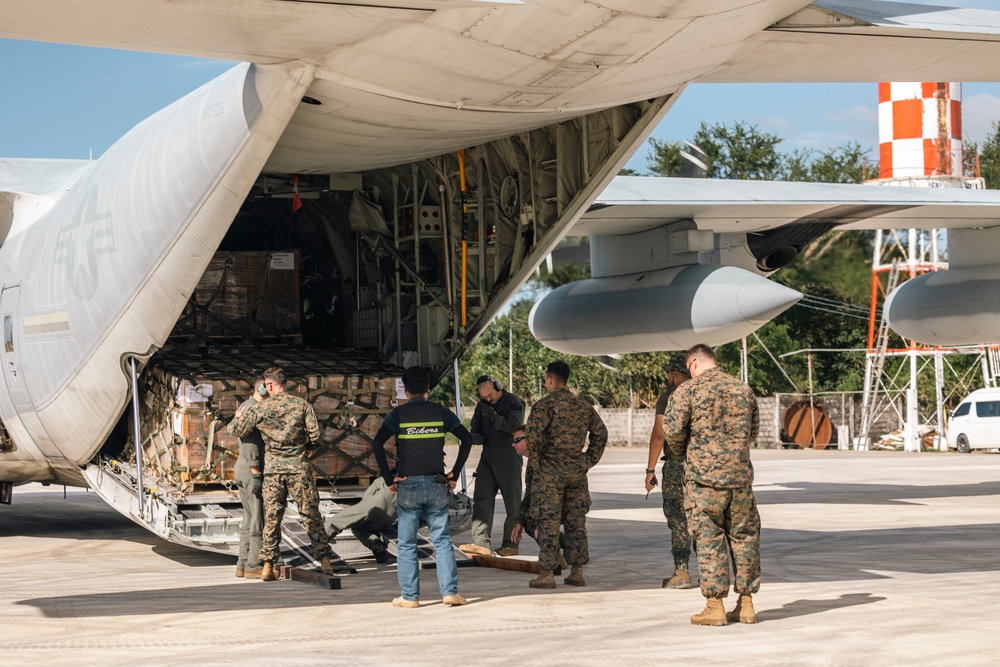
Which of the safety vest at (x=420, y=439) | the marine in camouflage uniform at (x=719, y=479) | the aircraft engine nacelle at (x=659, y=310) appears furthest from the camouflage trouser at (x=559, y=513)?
the aircraft engine nacelle at (x=659, y=310)

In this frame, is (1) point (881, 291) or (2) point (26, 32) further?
(1) point (881, 291)

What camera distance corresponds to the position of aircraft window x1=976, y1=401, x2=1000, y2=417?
30812 millimetres

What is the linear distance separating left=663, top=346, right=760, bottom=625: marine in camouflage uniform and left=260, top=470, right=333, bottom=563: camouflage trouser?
3.36 metres

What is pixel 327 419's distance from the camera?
11555 mm

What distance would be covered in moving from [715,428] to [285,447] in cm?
379

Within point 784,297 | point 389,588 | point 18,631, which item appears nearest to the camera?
point 18,631

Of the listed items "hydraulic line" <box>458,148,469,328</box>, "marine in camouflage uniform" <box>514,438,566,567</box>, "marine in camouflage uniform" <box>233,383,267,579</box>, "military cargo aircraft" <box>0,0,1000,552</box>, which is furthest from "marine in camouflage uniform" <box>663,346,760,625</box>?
"hydraulic line" <box>458,148,469,328</box>

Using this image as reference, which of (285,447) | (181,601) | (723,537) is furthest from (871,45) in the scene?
(181,601)

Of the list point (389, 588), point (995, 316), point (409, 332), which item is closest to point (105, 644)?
point (389, 588)

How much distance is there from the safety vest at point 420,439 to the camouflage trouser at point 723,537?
1941 millimetres

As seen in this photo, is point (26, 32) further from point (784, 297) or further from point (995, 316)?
point (995, 316)

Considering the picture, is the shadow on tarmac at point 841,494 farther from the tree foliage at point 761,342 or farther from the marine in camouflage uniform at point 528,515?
the tree foliage at point 761,342

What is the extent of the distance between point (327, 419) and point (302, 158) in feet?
8.37

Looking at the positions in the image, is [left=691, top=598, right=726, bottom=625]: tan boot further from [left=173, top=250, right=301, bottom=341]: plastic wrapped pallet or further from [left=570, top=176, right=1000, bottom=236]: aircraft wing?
[left=173, top=250, right=301, bottom=341]: plastic wrapped pallet
